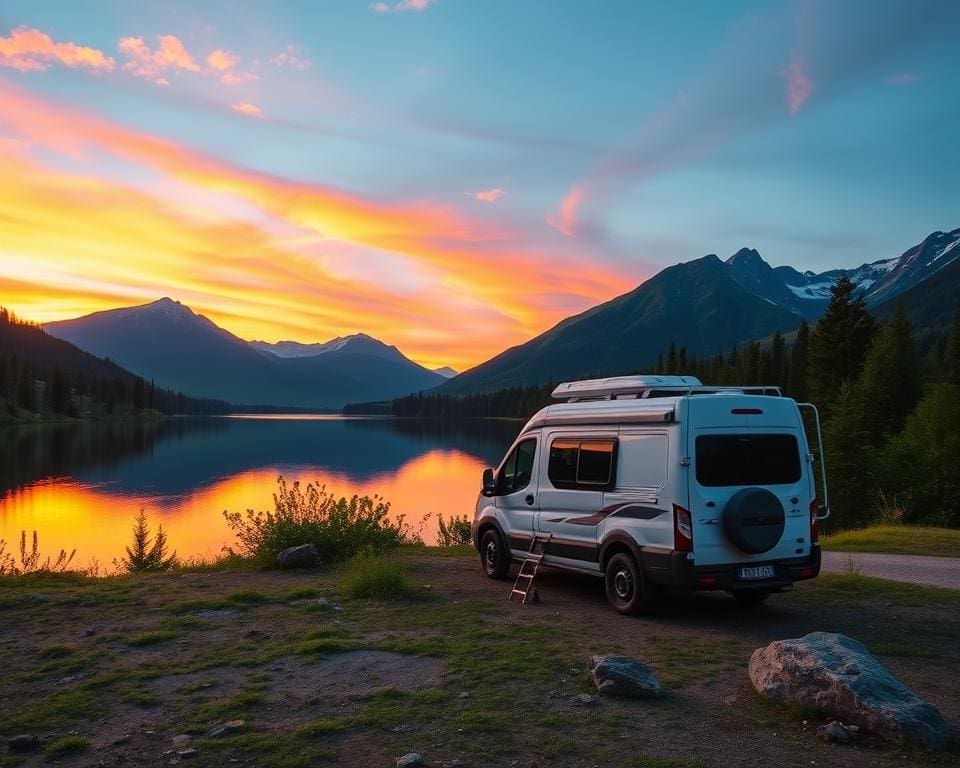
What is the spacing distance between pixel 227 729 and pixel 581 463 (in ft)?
22.4

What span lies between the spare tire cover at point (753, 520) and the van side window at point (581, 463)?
1.83m

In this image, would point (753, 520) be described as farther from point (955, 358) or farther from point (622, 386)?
point (955, 358)

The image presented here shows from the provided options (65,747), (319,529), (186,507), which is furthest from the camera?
(186,507)

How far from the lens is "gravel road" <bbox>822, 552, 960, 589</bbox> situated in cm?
1370

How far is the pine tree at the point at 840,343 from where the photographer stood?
182 feet

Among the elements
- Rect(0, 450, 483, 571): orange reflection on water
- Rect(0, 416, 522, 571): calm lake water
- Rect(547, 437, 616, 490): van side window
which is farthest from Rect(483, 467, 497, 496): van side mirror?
Rect(0, 416, 522, 571): calm lake water

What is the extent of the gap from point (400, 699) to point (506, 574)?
21.5ft

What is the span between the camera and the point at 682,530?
971 centimetres

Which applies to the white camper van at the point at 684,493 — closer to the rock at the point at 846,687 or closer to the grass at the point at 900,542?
the rock at the point at 846,687

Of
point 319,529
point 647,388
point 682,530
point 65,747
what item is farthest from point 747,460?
point 319,529

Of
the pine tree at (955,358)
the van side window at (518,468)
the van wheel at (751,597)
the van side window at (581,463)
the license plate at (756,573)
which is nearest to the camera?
the license plate at (756,573)

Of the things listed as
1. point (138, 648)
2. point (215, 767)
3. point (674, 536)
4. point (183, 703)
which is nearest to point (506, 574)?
point (674, 536)

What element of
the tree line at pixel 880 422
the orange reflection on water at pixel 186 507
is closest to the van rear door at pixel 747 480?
the orange reflection on water at pixel 186 507

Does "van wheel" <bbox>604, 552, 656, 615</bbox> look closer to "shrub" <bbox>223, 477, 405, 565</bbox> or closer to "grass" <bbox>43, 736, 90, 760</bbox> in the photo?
"shrub" <bbox>223, 477, 405, 565</bbox>
